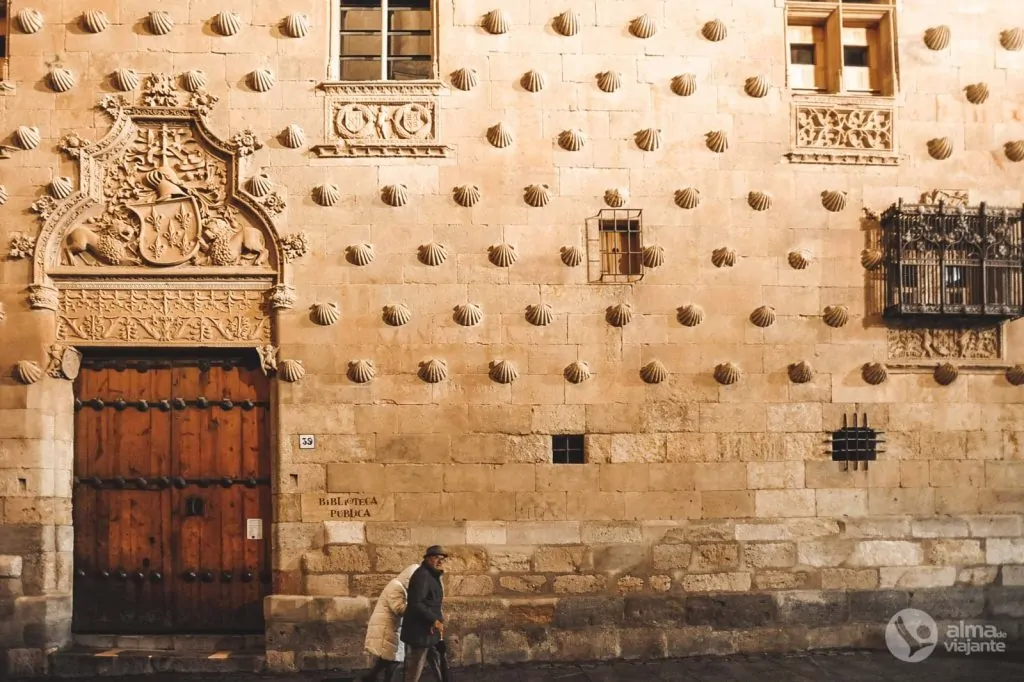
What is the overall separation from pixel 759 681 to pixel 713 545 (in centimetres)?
125

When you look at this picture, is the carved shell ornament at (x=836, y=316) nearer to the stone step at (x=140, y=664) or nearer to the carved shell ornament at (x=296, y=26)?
the carved shell ornament at (x=296, y=26)

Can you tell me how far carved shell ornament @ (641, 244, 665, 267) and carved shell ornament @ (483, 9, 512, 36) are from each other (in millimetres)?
2411

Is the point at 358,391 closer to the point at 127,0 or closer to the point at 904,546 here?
the point at 127,0

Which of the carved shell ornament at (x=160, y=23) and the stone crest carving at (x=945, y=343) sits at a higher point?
the carved shell ornament at (x=160, y=23)

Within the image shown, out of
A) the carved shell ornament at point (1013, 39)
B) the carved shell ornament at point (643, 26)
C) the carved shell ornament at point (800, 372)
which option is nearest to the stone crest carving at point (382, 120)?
the carved shell ornament at point (643, 26)

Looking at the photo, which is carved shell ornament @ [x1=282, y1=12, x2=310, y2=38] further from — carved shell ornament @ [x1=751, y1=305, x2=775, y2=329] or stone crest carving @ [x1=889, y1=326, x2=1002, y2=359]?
stone crest carving @ [x1=889, y1=326, x2=1002, y2=359]

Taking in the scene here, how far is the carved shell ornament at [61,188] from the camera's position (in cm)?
797

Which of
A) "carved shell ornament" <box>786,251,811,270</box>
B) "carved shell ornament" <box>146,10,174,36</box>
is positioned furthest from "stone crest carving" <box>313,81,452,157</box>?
"carved shell ornament" <box>786,251,811,270</box>

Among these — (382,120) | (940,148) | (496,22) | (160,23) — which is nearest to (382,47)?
(382,120)

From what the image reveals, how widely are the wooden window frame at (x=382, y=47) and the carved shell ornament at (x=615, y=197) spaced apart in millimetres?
1908

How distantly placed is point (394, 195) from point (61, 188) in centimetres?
294

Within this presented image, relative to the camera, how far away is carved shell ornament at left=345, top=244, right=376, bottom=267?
8.04 meters

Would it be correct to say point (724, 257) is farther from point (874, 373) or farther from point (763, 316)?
point (874, 373)

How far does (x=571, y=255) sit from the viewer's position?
814 cm
